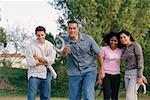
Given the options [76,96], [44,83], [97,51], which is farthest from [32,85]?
[97,51]

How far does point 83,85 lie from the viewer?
27.9 ft

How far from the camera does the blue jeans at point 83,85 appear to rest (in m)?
8.33

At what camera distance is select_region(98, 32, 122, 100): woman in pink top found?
30.1 ft

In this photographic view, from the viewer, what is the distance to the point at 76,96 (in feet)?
28.7

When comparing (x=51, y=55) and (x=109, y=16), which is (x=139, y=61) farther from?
(x=109, y=16)

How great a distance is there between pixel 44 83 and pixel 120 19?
90.9 ft

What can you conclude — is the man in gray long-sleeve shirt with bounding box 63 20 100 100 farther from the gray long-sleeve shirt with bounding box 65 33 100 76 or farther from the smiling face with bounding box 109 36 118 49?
the smiling face with bounding box 109 36 118 49

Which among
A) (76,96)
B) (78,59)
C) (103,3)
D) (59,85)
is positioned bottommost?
(59,85)

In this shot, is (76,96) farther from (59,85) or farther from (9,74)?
(9,74)

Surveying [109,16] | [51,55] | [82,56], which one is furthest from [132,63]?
[109,16]

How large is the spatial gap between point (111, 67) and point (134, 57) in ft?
1.70

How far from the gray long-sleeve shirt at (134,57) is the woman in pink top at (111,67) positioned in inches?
8.5

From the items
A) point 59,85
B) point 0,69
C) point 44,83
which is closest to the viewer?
point 44,83

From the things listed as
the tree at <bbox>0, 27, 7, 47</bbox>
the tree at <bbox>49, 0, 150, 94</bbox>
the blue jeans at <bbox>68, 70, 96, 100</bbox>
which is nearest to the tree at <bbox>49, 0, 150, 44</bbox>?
the tree at <bbox>49, 0, 150, 94</bbox>
